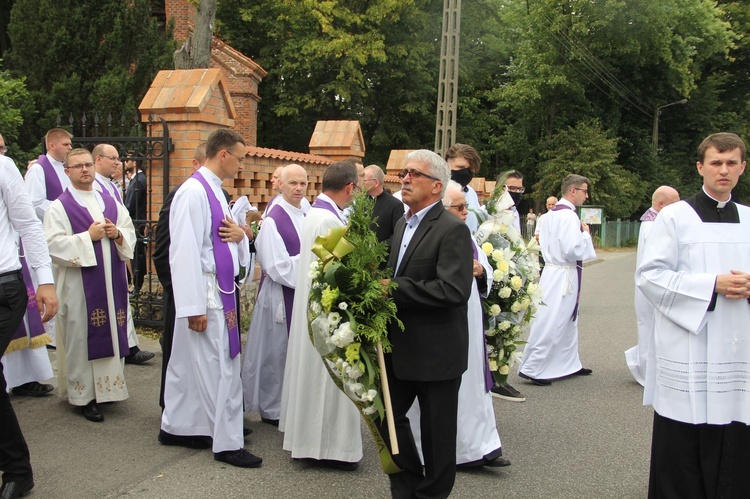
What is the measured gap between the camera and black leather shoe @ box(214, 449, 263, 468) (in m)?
4.63

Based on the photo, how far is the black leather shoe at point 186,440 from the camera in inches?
195

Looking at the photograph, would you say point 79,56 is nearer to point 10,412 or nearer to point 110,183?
point 110,183

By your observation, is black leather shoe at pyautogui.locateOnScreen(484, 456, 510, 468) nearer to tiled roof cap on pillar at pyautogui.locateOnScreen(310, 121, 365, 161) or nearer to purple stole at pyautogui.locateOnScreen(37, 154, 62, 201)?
purple stole at pyautogui.locateOnScreen(37, 154, 62, 201)

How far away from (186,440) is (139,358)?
2446mm

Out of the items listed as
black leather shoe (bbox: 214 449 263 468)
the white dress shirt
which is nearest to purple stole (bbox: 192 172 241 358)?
black leather shoe (bbox: 214 449 263 468)

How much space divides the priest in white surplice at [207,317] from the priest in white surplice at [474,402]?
1.24 m

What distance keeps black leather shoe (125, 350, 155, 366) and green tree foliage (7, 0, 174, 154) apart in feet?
28.8

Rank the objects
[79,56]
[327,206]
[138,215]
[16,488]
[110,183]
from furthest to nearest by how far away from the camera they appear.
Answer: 1. [79,56]
2. [138,215]
3. [110,183]
4. [327,206]
5. [16,488]

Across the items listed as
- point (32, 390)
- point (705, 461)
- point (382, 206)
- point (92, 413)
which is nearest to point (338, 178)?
point (382, 206)

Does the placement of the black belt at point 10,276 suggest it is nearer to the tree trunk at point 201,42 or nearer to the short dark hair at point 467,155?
the short dark hair at point 467,155

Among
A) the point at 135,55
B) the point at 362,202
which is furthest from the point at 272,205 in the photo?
the point at 135,55

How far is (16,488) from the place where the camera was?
3.93m

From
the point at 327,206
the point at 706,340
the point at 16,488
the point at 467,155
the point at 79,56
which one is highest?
the point at 79,56

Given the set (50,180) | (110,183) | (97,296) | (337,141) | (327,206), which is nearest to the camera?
(327,206)
